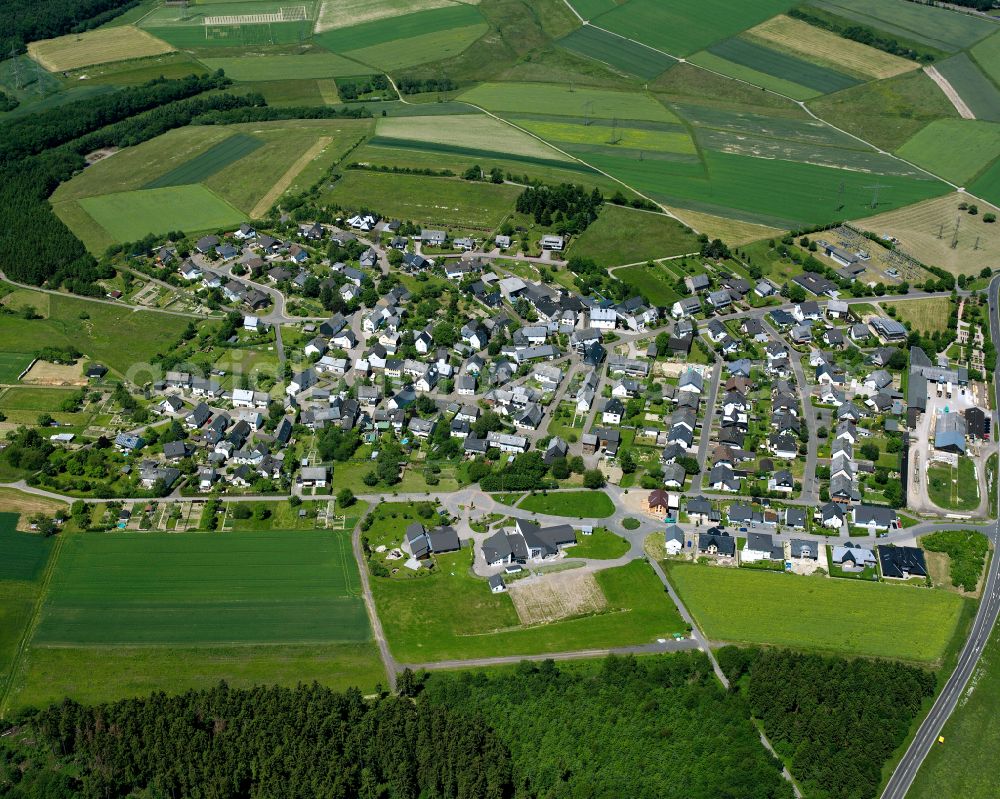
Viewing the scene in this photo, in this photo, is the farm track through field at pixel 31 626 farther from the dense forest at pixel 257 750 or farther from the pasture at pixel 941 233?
the pasture at pixel 941 233

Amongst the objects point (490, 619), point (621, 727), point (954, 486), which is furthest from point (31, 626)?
point (954, 486)

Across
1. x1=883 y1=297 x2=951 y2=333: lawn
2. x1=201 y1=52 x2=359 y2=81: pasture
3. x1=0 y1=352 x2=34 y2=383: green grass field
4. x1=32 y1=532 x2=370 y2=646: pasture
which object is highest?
x1=201 y1=52 x2=359 y2=81: pasture

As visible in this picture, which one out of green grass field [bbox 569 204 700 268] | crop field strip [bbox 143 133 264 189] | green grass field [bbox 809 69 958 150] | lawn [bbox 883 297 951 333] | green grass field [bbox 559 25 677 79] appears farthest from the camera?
green grass field [bbox 559 25 677 79]

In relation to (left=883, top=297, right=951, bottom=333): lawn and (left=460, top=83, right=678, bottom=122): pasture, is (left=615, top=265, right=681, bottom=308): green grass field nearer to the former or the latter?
(left=883, top=297, right=951, bottom=333): lawn

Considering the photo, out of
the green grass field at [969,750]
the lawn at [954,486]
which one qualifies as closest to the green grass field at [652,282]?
the lawn at [954,486]

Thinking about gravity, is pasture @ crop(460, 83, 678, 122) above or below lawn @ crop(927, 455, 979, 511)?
above

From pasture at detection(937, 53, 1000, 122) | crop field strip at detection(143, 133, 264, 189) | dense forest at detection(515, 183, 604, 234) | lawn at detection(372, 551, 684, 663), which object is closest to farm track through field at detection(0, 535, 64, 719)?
lawn at detection(372, 551, 684, 663)
